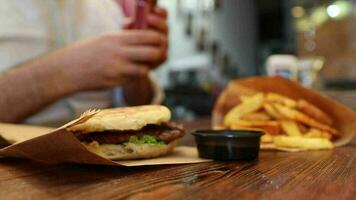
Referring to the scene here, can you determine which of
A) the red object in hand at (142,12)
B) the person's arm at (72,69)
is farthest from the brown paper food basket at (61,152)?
the red object in hand at (142,12)

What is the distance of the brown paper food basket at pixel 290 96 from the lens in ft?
4.16

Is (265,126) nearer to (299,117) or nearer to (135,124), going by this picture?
(299,117)

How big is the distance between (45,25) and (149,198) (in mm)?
1411

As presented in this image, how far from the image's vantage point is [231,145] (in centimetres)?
93

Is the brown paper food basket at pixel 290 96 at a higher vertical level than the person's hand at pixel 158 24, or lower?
lower

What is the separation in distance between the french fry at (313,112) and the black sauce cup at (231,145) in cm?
32

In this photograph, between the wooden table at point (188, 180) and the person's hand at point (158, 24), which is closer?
the wooden table at point (188, 180)

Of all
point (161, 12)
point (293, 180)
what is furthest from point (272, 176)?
point (161, 12)

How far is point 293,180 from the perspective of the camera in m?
0.73

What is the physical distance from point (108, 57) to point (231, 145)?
2.40 ft

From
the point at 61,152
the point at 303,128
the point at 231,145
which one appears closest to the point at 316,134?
the point at 303,128

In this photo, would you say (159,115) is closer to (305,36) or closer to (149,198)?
(149,198)

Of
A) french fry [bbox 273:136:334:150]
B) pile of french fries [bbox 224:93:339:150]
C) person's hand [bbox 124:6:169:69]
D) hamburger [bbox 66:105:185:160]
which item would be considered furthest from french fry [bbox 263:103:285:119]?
person's hand [bbox 124:6:169:69]

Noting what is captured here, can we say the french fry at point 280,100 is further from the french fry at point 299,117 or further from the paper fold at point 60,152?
the paper fold at point 60,152
